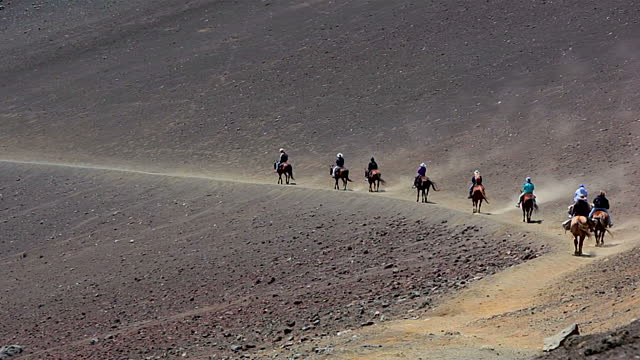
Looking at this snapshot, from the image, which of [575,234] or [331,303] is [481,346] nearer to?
[331,303]

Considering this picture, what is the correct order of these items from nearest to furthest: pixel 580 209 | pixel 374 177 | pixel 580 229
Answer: pixel 580 229 < pixel 580 209 < pixel 374 177

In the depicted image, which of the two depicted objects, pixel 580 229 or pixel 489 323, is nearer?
pixel 489 323

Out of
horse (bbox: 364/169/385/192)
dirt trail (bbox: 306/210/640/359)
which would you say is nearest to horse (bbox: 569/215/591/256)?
dirt trail (bbox: 306/210/640/359)

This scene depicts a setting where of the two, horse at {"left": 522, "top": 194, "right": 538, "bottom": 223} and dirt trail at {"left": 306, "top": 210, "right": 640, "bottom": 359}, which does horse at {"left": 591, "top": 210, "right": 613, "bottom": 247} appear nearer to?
dirt trail at {"left": 306, "top": 210, "right": 640, "bottom": 359}

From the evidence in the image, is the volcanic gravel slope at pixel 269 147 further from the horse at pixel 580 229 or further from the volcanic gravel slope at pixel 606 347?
the volcanic gravel slope at pixel 606 347

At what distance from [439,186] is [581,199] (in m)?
14.6

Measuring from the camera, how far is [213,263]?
34.0 meters

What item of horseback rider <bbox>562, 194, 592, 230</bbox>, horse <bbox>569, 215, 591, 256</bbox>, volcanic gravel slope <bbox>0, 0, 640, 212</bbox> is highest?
volcanic gravel slope <bbox>0, 0, 640, 212</bbox>

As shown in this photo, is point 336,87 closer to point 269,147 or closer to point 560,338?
point 269,147

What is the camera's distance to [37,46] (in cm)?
7300

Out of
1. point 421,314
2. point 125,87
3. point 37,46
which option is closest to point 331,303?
point 421,314

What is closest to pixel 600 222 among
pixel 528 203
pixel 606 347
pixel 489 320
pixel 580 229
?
pixel 580 229

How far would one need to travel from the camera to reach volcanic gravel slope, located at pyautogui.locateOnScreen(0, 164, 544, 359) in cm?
2588

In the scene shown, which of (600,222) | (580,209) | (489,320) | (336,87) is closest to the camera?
(489,320)
